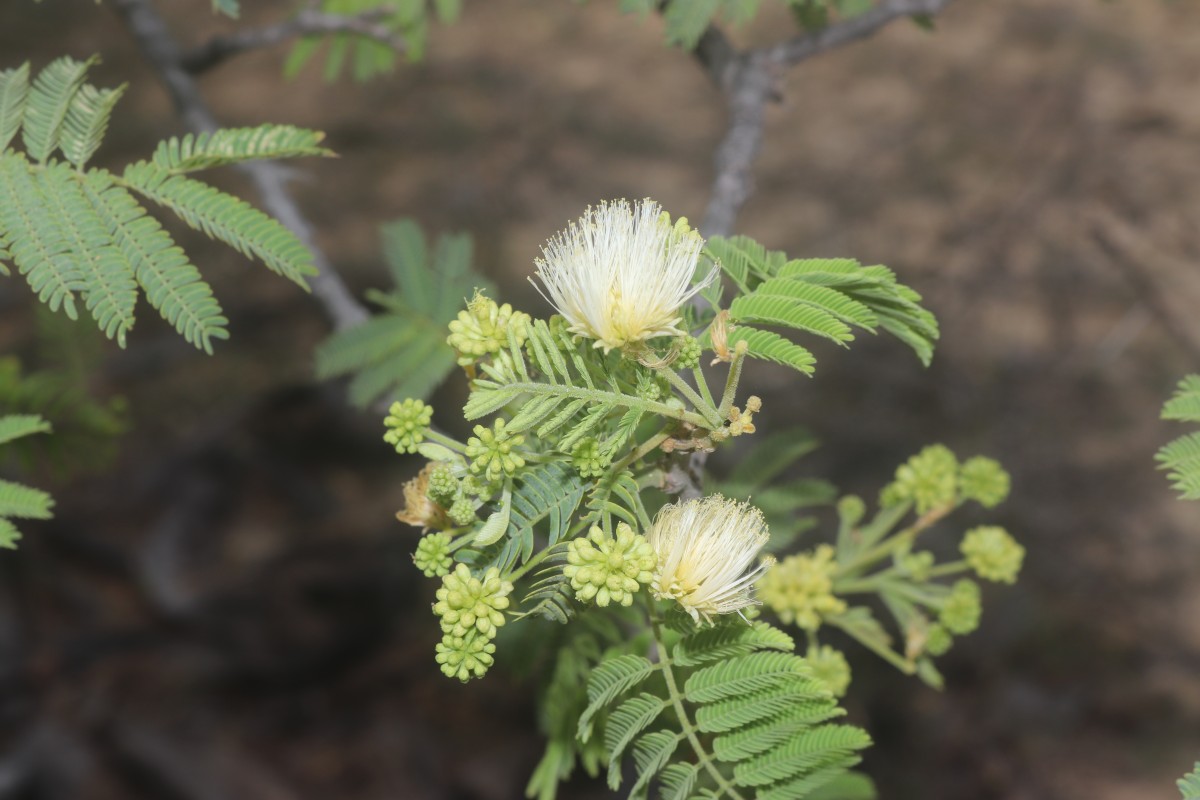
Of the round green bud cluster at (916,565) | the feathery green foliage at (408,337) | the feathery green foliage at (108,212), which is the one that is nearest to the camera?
the feathery green foliage at (108,212)

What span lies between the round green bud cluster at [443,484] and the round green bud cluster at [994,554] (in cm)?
96

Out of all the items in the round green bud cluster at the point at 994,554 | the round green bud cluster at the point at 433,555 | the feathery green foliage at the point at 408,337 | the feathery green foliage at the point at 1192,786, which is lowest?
the feathery green foliage at the point at 1192,786

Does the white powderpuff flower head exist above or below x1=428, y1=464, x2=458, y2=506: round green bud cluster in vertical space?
above

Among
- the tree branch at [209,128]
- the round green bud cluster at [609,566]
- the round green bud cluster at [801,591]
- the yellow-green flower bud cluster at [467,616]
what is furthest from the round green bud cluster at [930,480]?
→ the tree branch at [209,128]

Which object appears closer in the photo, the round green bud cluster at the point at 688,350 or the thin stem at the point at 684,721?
the round green bud cluster at the point at 688,350

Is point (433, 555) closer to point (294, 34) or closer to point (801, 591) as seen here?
point (801, 591)

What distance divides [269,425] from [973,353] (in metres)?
2.58

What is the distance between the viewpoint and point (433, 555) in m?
1.03

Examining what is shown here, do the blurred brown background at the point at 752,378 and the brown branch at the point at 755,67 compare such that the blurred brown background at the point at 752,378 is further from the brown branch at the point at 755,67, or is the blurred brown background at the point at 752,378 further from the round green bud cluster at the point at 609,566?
the round green bud cluster at the point at 609,566

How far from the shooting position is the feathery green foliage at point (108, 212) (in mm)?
1166

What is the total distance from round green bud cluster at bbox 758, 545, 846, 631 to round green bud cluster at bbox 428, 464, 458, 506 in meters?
0.59

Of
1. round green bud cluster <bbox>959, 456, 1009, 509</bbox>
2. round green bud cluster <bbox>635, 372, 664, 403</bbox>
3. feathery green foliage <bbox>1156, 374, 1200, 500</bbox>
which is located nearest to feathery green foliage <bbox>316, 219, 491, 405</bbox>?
round green bud cluster <bbox>635, 372, 664, 403</bbox>

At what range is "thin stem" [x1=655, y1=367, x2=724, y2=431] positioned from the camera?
1.03m

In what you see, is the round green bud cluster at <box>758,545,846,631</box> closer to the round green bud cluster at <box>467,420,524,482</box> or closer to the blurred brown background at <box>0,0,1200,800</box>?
the round green bud cluster at <box>467,420,524,482</box>
